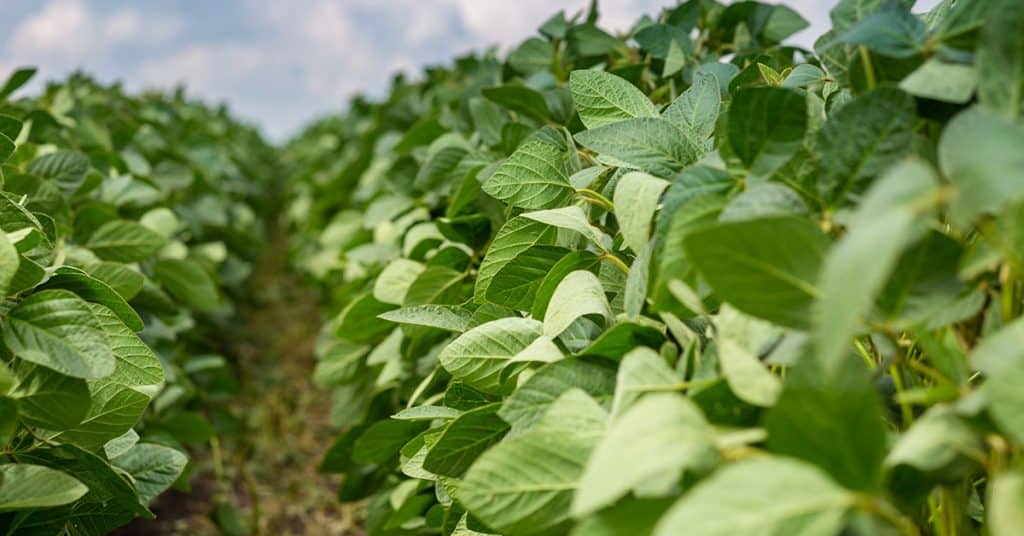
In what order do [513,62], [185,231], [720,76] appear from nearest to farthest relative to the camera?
[720,76], [513,62], [185,231]

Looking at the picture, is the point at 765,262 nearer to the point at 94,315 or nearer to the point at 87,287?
the point at 94,315

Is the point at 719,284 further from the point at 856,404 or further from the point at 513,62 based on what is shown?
the point at 513,62

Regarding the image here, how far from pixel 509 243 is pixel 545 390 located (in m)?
0.28

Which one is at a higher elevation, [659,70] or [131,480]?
[659,70]

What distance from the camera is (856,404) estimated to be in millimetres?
535

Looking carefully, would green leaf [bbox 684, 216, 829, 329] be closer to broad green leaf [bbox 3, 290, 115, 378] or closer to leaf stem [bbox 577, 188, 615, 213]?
leaf stem [bbox 577, 188, 615, 213]

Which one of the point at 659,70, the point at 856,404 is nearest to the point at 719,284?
the point at 856,404

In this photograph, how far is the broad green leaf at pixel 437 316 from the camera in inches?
41.3

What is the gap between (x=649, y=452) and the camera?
1.78 feet

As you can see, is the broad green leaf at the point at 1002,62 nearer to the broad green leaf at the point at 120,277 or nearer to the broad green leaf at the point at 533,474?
the broad green leaf at the point at 533,474

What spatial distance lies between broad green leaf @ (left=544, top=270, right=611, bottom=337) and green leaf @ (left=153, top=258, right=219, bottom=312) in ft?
4.79

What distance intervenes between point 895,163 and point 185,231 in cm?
246

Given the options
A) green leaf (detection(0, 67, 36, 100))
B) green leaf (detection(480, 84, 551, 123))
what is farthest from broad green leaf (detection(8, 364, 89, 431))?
green leaf (detection(0, 67, 36, 100))

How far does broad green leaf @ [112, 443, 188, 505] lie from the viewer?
1.06 meters
